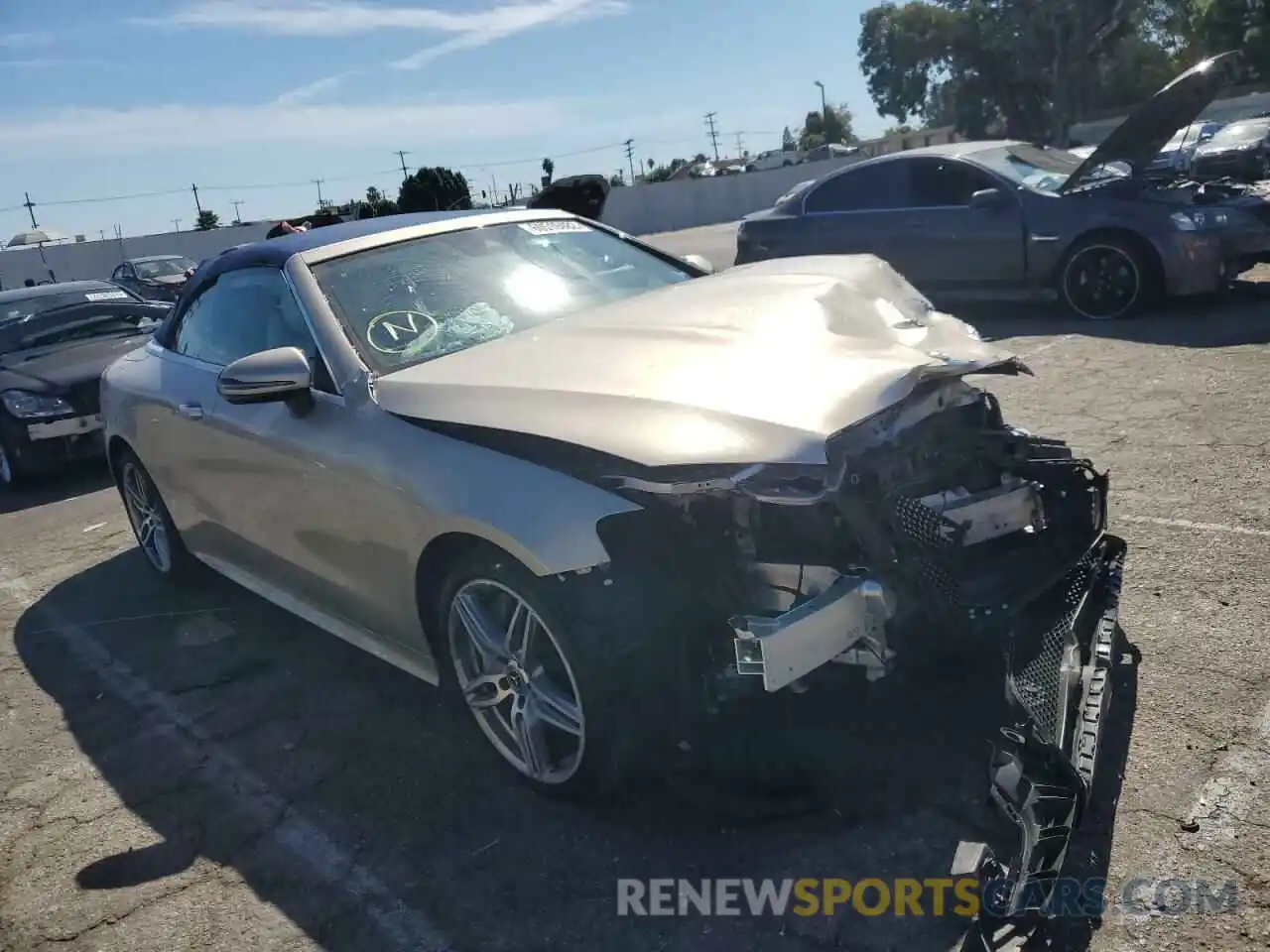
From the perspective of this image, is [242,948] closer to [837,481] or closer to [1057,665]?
[837,481]

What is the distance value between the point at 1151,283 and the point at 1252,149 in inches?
487

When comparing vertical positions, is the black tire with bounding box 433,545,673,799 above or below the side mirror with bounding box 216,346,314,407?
below

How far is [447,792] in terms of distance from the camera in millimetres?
3107

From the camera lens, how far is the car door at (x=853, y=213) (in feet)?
30.9

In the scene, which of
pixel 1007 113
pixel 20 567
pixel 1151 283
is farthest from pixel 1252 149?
pixel 1007 113

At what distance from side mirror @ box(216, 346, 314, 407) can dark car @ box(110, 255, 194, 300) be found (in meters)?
18.2

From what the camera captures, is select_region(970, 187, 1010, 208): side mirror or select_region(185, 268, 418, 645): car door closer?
select_region(185, 268, 418, 645): car door

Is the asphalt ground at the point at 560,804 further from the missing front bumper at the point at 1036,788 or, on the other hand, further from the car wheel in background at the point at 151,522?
the car wheel in background at the point at 151,522

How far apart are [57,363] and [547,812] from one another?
22.7 feet

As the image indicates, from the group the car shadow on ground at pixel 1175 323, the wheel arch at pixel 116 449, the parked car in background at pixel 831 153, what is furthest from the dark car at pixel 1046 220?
the parked car in background at pixel 831 153

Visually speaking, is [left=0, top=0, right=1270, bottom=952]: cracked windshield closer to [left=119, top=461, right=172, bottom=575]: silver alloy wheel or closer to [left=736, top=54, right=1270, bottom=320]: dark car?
[left=119, top=461, right=172, bottom=575]: silver alloy wheel

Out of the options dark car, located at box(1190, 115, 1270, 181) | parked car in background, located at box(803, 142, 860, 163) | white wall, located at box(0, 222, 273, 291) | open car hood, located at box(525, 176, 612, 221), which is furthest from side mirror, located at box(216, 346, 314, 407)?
parked car in background, located at box(803, 142, 860, 163)

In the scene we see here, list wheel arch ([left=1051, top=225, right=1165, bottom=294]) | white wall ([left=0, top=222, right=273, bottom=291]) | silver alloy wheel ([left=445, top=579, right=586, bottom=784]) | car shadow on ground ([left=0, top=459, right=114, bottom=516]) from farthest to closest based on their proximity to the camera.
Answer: white wall ([left=0, top=222, right=273, bottom=291]) → wheel arch ([left=1051, top=225, right=1165, bottom=294]) → car shadow on ground ([left=0, top=459, right=114, bottom=516]) → silver alloy wheel ([left=445, top=579, right=586, bottom=784])

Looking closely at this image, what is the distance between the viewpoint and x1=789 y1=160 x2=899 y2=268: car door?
9.41m
